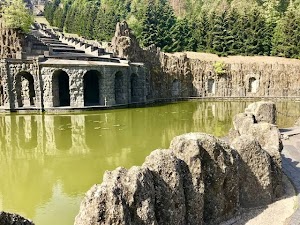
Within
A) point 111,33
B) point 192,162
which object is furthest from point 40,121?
point 111,33

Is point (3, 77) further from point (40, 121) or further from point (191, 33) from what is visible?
point (191, 33)

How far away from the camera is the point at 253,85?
47.3 metres

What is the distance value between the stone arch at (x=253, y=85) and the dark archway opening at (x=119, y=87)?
2084cm

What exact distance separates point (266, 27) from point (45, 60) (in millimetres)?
39623

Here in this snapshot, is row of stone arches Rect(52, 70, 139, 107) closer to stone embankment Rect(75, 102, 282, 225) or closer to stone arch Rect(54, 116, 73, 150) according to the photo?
stone arch Rect(54, 116, 73, 150)

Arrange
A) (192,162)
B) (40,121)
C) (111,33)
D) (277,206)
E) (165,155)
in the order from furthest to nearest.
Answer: (111,33), (40,121), (277,206), (192,162), (165,155)

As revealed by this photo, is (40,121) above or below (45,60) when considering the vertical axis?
below

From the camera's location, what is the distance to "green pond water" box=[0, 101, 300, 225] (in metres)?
10.4

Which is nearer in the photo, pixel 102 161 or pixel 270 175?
pixel 270 175

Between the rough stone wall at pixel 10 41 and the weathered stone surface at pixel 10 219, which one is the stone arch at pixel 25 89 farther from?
the weathered stone surface at pixel 10 219

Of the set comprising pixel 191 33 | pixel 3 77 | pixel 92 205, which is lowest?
pixel 92 205

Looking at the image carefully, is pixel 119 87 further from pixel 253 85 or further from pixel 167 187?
pixel 167 187

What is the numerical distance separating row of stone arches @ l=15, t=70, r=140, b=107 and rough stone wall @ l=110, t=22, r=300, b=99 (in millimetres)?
6708

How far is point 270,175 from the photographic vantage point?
8930 mm
